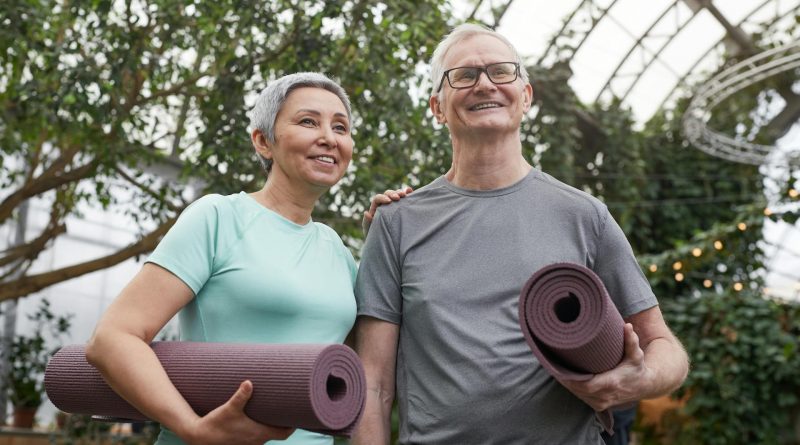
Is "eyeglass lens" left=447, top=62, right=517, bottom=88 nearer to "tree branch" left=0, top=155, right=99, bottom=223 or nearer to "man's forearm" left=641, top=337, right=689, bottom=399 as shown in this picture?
"man's forearm" left=641, top=337, right=689, bottom=399

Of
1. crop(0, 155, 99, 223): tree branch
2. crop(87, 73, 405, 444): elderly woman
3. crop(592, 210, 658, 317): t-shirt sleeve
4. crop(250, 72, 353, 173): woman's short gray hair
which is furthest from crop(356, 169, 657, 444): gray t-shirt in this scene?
crop(0, 155, 99, 223): tree branch

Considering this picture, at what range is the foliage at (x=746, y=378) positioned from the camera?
356 inches

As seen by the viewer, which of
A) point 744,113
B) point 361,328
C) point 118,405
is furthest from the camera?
point 744,113

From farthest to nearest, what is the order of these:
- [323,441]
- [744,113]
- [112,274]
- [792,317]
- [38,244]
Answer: [744,113] < [112,274] < [792,317] < [38,244] < [323,441]

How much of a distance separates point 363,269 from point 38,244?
251 inches

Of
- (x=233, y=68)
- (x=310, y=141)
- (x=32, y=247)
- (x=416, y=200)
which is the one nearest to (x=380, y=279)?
(x=416, y=200)

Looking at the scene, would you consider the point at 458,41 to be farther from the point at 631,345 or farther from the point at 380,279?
the point at 631,345

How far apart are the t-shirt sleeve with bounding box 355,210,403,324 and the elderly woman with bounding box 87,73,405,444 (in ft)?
0.16

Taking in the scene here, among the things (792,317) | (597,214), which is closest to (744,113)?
(792,317)

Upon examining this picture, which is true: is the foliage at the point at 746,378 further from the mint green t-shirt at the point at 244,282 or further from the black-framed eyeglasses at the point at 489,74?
the mint green t-shirt at the point at 244,282

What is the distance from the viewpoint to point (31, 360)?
10070 mm

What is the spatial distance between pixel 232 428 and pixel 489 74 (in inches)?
39.4

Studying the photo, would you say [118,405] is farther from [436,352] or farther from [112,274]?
[112,274]

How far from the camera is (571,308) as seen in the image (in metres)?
1.68
